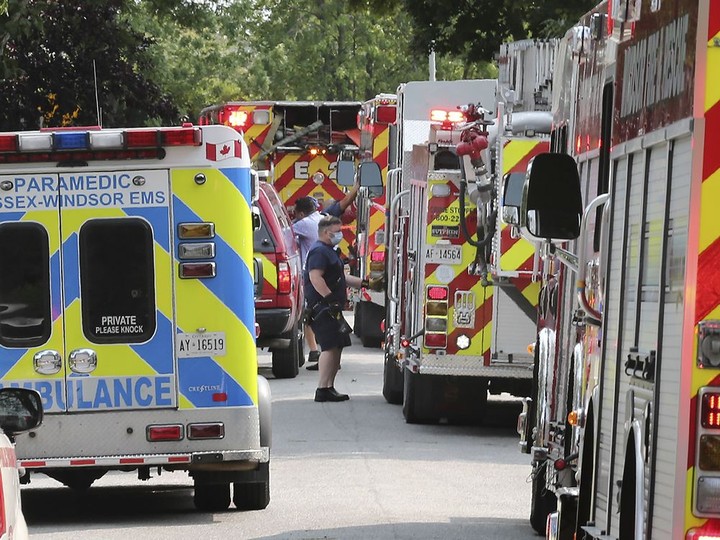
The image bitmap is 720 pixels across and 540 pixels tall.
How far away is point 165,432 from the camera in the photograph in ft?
35.7

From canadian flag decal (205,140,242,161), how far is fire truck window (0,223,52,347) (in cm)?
106

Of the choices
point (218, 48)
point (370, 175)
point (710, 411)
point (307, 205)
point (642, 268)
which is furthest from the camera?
point (218, 48)

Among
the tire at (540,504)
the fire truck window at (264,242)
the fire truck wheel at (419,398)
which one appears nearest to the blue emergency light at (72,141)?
the tire at (540,504)

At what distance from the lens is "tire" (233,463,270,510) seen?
11.6 metres

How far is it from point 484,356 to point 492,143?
1894 millimetres

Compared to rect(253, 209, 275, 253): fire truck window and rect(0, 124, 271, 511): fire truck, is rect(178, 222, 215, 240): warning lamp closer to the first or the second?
rect(0, 124, 271, 511): fire truck

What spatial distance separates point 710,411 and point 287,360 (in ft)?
53.5

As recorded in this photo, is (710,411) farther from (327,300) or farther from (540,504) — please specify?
(327,300)

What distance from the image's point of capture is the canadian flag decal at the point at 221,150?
10.9 meters

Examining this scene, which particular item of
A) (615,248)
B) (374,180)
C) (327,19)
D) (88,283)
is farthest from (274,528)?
(327,19)

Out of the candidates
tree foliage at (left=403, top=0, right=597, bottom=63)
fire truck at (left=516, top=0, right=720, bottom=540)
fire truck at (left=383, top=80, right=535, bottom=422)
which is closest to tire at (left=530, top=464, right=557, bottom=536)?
fire truck at (left=516, top=0, right=720, bottom=540)

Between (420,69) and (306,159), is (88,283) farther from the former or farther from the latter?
(420,69)

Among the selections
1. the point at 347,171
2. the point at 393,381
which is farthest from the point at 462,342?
the point at 347,171

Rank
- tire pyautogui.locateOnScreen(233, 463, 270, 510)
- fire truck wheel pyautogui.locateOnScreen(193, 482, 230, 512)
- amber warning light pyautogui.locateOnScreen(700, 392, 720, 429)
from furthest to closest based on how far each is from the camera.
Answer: fire truck wheel pyautogui.locateOnScreen(193, 482, 230, 512), tire pyautogui.locateOnScreen(233, 463, 270, 510), amber warning light pyautogui.locateOnScreen(700, 392, 720, 429)
